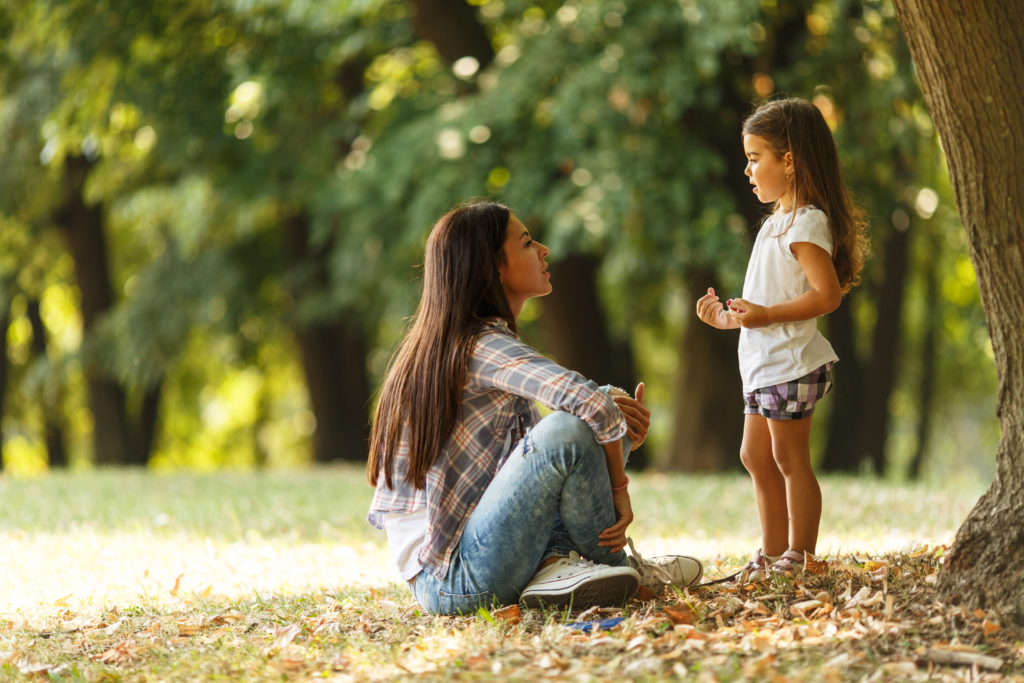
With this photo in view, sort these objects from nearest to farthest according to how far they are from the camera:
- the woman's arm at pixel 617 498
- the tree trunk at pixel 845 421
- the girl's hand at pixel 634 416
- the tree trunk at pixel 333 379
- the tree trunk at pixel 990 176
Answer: the tree trunk at pixel 990 176 → the woman's arm at pixel 617 498 → the girl's hand at pixel 634 416 → the tree trunk at pixel 845 421 → the tree trunk at pixel 333 379

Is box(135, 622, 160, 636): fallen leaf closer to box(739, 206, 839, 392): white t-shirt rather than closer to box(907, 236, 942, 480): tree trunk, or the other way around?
box(739, 206, 839, 392): white t-shirt

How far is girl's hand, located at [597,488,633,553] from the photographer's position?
361cm

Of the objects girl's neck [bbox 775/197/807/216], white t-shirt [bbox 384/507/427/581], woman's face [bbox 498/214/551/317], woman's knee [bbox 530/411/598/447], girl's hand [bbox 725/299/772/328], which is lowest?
white t-shirt [bbox 384/507/427/581]

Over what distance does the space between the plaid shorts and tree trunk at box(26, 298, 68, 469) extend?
14.3m

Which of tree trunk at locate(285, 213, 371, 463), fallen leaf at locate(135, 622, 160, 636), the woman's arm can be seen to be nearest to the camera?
the woman's arm

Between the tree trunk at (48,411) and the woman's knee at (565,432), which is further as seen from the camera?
the tree trunk at (48,411)

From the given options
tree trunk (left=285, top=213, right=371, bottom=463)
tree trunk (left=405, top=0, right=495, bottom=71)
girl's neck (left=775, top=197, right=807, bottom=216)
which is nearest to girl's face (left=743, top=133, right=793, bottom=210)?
girl's neck (left=775, top=197, right=807, bottom=216)

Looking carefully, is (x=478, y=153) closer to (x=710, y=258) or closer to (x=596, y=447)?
(x=710, y=258)

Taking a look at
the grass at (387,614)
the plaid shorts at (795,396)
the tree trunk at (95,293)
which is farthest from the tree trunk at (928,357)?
the plaid shorts at (795,396)

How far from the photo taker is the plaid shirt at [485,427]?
3.44m

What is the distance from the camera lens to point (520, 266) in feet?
12.6

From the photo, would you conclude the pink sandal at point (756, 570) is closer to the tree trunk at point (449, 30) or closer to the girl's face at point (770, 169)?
the girl's face at point (770, 169)

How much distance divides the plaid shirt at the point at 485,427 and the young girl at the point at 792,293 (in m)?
0.67

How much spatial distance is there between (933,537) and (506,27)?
7976 millimetres
